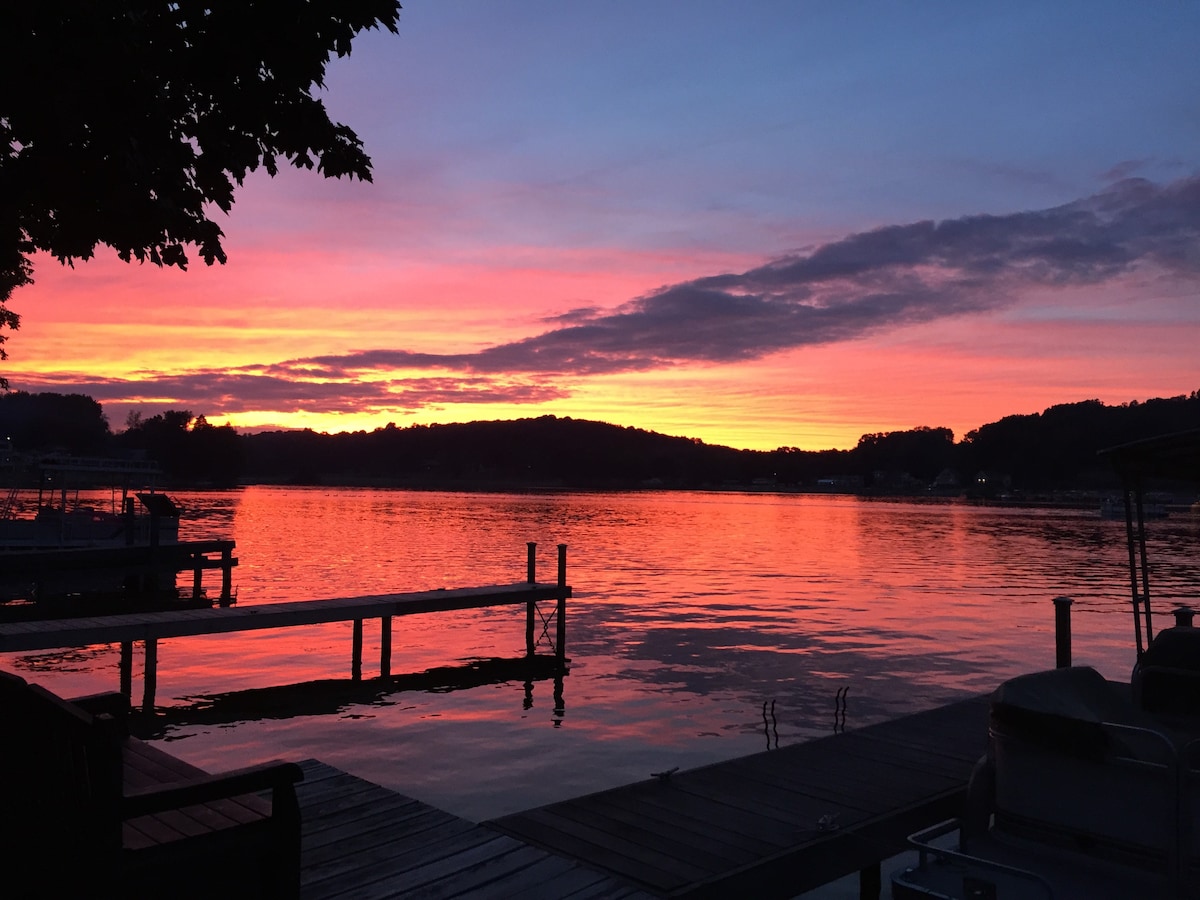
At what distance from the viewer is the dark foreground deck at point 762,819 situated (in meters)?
7.14

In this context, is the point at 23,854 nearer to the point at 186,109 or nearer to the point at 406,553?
the point at 186,109

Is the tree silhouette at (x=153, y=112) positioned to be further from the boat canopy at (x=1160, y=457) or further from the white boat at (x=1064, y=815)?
the boat canopy at (x=1160, y=457)

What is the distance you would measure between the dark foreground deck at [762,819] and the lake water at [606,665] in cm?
404

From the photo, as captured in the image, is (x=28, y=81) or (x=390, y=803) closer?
(x=28, y=81)

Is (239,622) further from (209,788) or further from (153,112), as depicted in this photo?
(209,788)

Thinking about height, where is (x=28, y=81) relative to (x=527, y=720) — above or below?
above

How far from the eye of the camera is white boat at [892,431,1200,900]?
646cm

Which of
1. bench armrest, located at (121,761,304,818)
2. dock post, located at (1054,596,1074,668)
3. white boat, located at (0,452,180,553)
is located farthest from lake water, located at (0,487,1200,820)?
bench armrest, located at (121,761,304,818)

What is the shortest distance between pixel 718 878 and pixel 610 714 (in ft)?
36.7

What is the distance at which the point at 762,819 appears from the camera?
26.8 feet

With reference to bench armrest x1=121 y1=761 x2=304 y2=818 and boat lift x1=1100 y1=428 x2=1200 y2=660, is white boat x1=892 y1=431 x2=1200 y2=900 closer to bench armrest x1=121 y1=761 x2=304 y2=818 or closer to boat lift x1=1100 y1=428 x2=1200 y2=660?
boat lift x1=1100 y1=428 x2=1200 y2=660

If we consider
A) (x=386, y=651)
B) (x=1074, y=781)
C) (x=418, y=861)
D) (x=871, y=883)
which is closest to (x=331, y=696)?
(x=386, y=651)

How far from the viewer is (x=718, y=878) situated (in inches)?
269

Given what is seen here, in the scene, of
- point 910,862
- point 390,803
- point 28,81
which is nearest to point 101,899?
point 390,803
